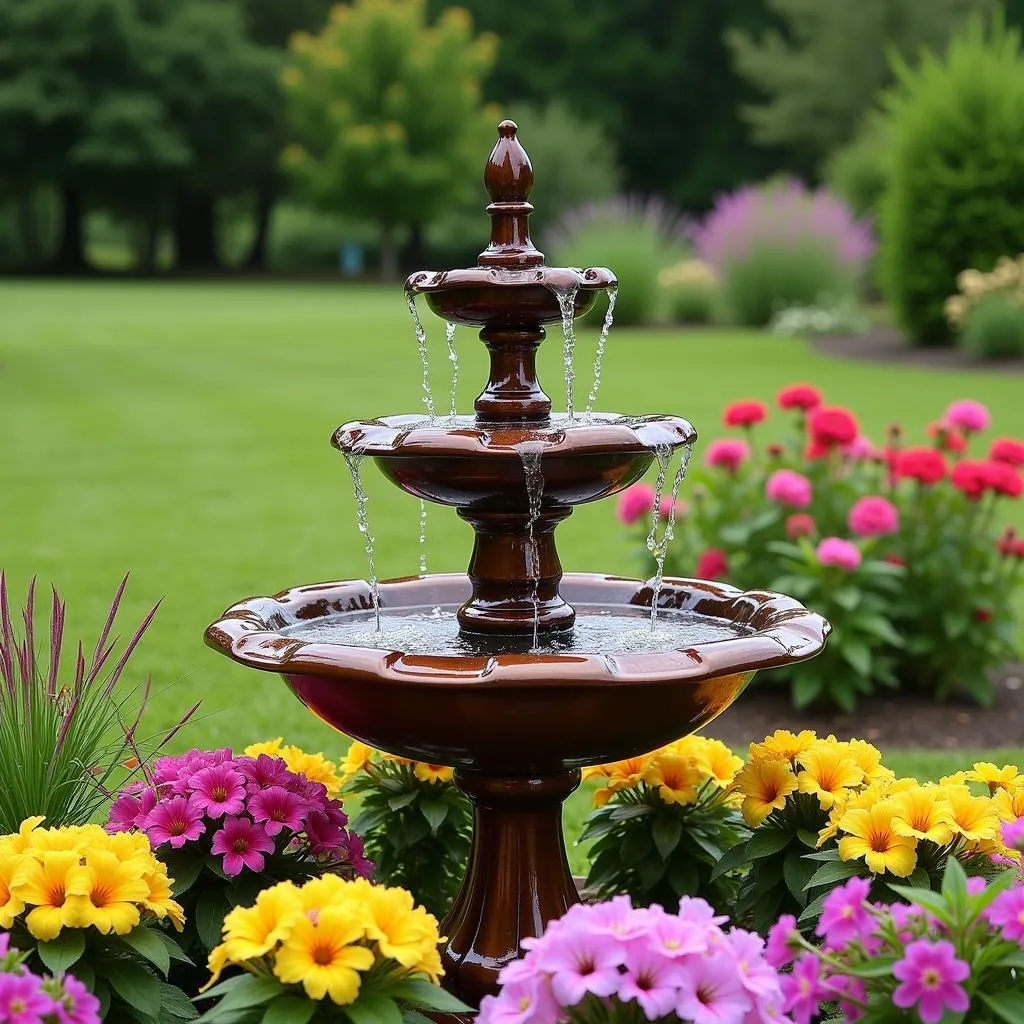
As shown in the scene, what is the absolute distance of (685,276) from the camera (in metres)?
23.9

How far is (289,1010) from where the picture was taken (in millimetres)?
2008

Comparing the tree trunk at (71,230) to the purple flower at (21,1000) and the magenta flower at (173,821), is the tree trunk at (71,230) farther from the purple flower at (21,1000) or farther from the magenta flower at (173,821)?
the purple flower at (21,1000)

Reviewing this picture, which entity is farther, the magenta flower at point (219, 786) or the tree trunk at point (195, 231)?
the tree trunk at point (195, 231)

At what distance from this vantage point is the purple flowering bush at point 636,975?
1.89 m

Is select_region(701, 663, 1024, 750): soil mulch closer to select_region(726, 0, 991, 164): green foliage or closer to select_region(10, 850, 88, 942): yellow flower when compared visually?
select_region(10, 850, 88, 942): yellow flower

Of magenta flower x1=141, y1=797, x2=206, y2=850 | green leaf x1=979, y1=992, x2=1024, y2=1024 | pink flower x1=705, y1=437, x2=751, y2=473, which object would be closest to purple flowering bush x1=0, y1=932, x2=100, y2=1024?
magenta flower x1=141, y1=797, x2=206, y2=850

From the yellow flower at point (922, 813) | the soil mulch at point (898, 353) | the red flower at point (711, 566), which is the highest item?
the yellow flower at point (922, 813)

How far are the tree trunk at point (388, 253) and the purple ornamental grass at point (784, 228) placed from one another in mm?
20887

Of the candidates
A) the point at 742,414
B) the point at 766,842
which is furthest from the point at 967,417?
the point at 766,842

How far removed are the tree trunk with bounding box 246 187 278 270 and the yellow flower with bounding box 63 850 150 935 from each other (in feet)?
160

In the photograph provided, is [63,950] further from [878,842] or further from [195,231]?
[195,231]

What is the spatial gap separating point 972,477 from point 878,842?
113 inches

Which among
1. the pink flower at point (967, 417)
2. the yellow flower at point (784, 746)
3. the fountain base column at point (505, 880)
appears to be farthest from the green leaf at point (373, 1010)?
the pink flower at point (967, 417)

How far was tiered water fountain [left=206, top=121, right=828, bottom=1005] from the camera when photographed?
2.45m
